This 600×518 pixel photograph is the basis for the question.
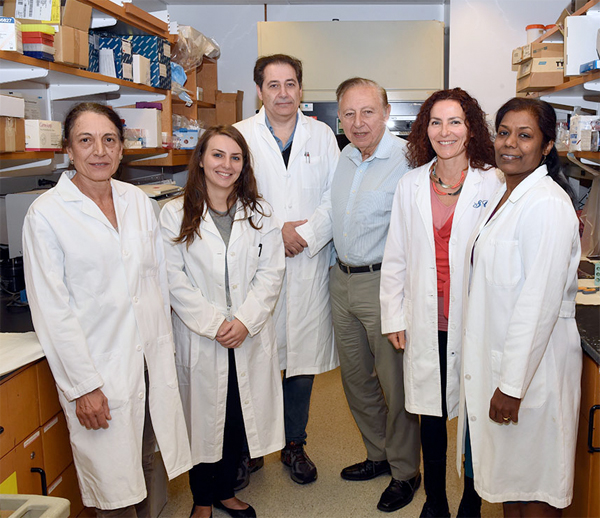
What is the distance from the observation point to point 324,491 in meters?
2.41

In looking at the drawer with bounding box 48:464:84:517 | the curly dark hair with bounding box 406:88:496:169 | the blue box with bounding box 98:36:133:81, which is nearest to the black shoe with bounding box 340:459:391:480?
the drawer with bounding box 48:464:84:517

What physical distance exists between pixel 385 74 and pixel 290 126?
191 centimetres

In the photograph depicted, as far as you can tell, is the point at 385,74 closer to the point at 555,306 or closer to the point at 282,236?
the point at 282,236

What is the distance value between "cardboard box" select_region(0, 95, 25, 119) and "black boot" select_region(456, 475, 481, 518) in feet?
6.20

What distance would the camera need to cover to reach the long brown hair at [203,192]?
1989 millimetres

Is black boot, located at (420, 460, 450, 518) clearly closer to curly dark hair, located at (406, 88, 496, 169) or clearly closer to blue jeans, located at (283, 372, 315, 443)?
blue jeans, located at (283, 372, 315, 443)

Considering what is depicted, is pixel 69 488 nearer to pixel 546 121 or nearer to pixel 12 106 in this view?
pixel 12 106

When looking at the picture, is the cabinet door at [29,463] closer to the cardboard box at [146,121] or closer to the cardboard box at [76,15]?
the cardboard box at [76,15]

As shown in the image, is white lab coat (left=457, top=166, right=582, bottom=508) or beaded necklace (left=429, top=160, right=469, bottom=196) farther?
beaded necklace (left=429, top=160, right=469, bottom=196)

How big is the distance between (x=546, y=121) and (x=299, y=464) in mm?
1647

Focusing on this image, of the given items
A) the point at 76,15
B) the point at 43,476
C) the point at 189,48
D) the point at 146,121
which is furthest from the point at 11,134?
the point at 189,48

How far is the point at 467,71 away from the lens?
13.6ft

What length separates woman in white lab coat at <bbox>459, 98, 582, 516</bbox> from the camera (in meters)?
1.50

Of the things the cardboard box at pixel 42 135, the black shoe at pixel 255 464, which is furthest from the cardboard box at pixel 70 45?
the black shoe at pixel 255 464
